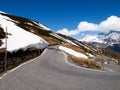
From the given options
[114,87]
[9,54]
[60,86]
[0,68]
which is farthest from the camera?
[9,54]

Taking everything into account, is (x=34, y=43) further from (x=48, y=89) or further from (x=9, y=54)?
(x=48, y=89)

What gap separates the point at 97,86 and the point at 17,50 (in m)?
28.2

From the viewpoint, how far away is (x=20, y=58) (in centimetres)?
4256

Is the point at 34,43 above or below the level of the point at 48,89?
above

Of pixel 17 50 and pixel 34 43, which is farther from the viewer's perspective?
pixel 34 43

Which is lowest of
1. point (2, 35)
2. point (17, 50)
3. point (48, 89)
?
point (48, 89)

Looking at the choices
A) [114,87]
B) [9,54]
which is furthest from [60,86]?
[9,54]

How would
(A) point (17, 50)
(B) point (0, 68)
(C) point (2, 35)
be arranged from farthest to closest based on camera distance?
1. (C) point (2, 35)
2. (A) point (17, 50)
3. (B) point (0, 68)

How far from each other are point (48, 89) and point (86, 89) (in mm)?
2608

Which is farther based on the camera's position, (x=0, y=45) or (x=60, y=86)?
(x=0, y=45)

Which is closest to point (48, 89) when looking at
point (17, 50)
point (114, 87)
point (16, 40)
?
point (114, 87)

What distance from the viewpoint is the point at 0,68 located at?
33.3 m

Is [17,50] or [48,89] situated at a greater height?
[17,50]

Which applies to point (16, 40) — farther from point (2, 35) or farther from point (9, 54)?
point (9, 54)
